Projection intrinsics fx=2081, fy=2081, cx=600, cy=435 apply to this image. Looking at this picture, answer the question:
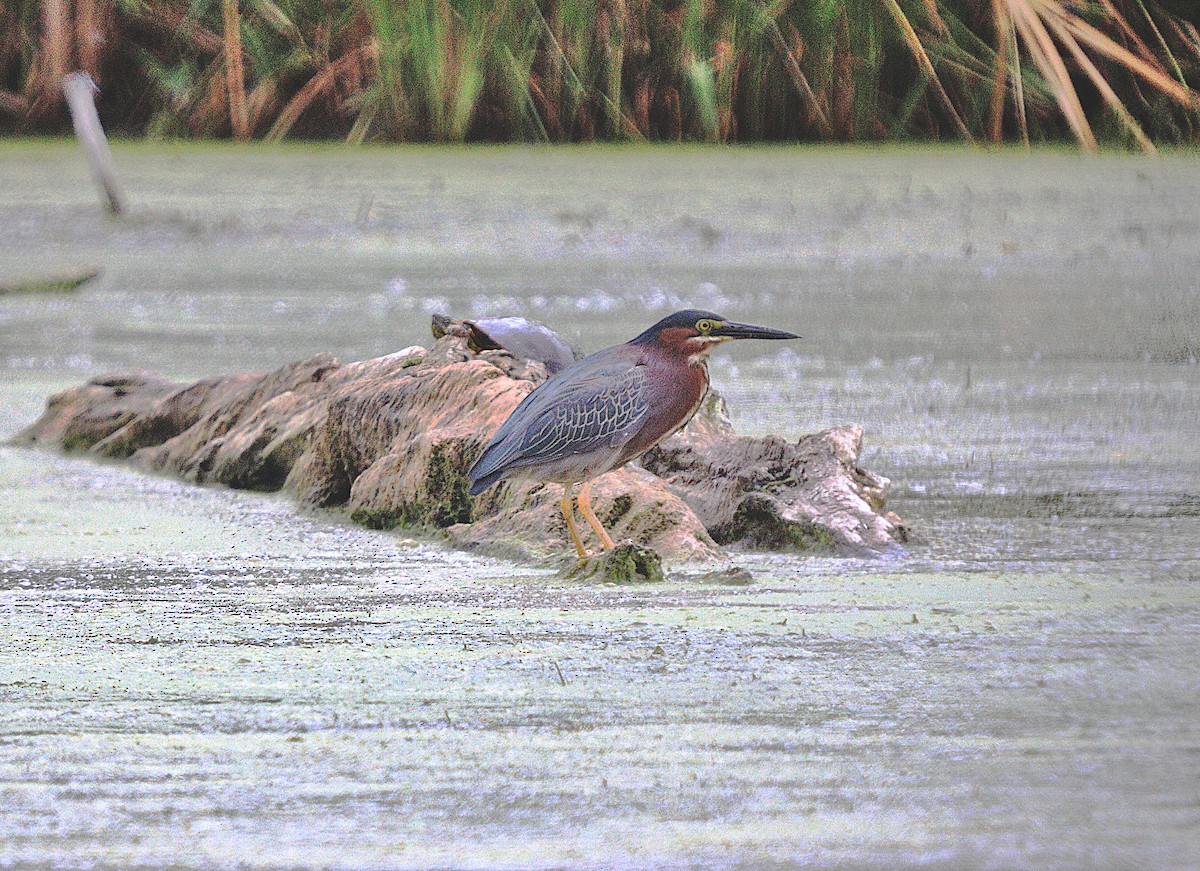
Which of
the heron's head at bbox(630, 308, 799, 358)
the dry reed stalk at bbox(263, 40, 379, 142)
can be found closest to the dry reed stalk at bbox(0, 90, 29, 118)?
the dry reed stalk at bbox(263, 40, 379, 142)

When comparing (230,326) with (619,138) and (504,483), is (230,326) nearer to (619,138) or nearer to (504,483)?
(504,483)

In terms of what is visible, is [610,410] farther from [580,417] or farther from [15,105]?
[15,105]

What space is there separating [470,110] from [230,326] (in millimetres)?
4313

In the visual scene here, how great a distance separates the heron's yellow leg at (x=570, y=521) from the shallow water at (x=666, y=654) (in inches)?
2.5

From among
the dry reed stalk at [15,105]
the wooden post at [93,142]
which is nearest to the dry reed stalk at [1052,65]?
the wooden post at [93,142]

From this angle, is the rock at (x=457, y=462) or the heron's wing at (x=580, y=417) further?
the rock at (x=457, y=462)

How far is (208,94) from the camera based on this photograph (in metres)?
10.9

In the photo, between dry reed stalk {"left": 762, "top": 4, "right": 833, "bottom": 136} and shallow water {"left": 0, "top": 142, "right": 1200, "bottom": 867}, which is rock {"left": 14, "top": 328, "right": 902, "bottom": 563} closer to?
shallow water {"left": 0, "top": 142, "right": 1200, "bottom": 867}

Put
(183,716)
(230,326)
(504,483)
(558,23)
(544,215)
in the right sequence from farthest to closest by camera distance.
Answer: (558,23), (544,215), (230,326), (504,483), (183,716)

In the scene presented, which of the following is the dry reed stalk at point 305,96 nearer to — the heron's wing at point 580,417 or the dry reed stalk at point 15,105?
the dry reed stalk at point 15,105

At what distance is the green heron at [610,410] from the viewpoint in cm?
299

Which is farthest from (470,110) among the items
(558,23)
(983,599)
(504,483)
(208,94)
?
(983,599)

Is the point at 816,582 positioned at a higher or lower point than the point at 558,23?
lower

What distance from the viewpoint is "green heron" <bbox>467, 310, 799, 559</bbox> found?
299 cm
